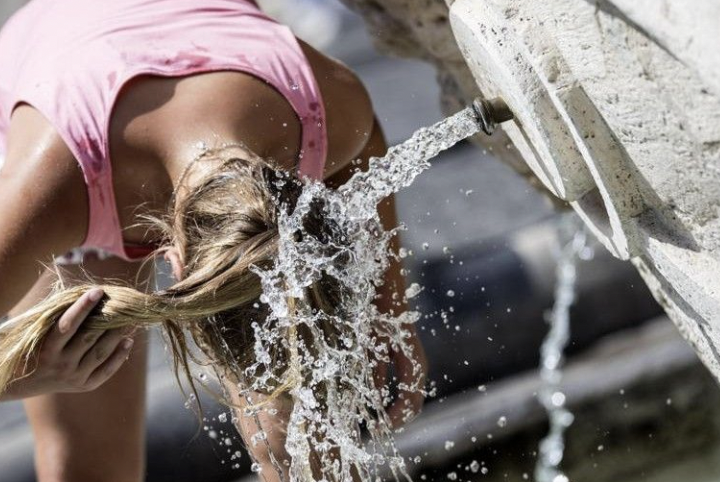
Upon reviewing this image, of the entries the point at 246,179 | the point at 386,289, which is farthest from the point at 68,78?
the point at 386,289

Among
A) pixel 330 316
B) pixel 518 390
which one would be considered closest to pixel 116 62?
pixel 330 316

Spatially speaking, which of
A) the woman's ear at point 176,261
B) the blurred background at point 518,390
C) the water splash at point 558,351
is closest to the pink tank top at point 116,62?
the woman's ear at point 176,261

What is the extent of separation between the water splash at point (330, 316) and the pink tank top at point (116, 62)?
181mm

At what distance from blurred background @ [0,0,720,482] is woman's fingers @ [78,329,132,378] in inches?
39.8

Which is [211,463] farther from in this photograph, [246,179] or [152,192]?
[246,179]

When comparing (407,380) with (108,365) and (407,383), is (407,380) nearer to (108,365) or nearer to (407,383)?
(407,383)

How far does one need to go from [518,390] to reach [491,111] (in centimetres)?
130

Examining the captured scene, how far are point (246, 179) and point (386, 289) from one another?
0.51 m

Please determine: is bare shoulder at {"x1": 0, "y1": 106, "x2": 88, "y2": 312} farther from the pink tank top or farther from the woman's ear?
the woman's ear

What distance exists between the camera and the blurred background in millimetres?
2486

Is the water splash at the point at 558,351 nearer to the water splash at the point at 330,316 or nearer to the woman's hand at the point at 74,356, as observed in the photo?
the water splash at the point at 330,316

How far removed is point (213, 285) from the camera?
1.34m

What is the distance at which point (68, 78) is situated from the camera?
158cm

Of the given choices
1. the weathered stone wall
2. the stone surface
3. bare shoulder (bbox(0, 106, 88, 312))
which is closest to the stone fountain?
the stone surface
